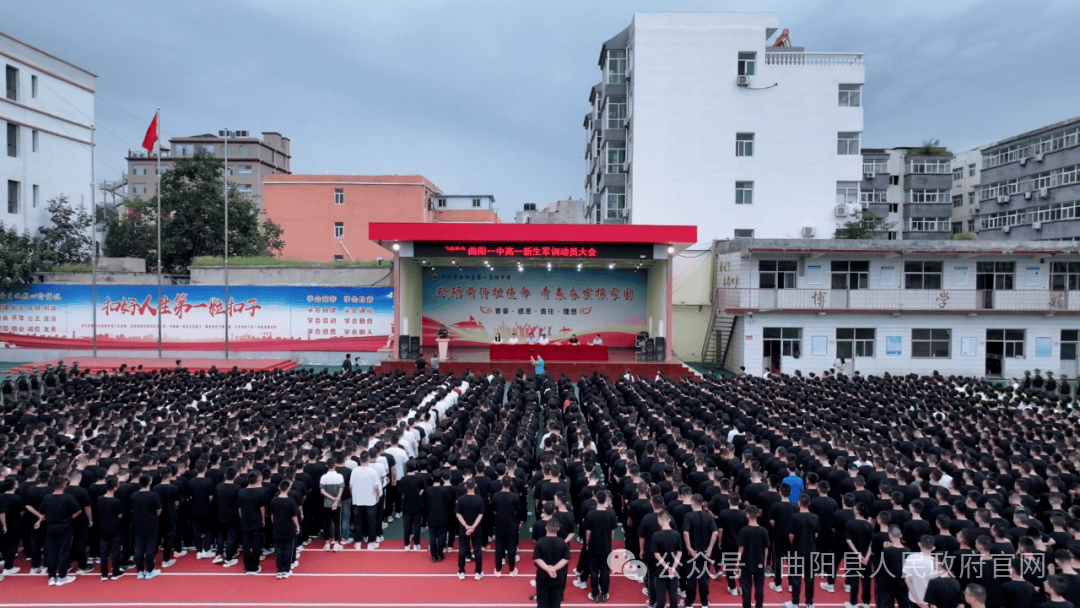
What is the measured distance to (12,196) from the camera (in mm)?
28656

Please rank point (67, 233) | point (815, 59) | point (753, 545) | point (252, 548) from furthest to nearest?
1. point (815, 59)
2. point (67, 233)
3. point (252, 548)
4. point (753, 545)

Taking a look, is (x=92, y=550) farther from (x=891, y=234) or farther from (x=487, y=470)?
(x=891, y=234)

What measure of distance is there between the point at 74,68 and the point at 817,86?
34.9m

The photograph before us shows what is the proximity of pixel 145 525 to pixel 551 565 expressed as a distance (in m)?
4.36

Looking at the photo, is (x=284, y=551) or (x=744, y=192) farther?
(x=744, y=192)

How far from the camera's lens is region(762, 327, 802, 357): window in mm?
23438

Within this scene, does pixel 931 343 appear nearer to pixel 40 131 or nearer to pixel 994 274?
pixel 994 274

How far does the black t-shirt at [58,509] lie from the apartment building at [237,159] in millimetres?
49382

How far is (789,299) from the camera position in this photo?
23234mm

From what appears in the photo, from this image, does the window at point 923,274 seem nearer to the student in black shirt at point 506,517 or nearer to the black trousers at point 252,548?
the student in black shirt at point 506,517

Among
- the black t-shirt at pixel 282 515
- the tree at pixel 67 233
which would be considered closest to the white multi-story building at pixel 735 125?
Answer: the tree at pixel 67 233

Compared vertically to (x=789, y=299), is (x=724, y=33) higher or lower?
higher

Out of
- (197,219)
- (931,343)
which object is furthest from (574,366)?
(197,219)

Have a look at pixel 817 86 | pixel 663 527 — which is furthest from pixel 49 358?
pixel 817 86
